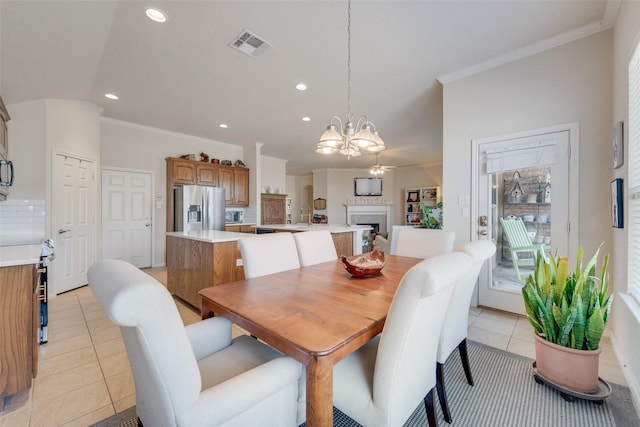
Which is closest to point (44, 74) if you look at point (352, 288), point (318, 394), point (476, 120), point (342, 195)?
point (352, 288)

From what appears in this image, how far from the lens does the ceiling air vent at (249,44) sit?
2.43m

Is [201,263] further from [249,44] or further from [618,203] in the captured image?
[618,203]

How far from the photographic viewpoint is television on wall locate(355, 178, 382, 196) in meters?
9.27

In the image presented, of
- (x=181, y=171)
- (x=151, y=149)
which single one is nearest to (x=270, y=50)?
(x=181, y=171)

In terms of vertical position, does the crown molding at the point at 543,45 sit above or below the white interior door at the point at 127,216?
above

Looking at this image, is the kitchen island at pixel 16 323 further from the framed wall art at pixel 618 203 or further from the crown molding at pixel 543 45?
the crown molding at pixel 543 45

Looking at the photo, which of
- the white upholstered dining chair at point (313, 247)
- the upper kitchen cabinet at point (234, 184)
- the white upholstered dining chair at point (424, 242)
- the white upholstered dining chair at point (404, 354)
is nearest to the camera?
the white upholstered dining chair at point (404, 354)

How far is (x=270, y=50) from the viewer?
2.64m

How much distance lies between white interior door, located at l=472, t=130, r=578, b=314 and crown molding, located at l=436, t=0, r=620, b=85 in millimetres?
Result: 795

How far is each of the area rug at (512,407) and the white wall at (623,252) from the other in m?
0.19

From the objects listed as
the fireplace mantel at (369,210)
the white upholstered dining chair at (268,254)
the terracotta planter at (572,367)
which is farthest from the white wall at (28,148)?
the fireplace mantel at (369,210)

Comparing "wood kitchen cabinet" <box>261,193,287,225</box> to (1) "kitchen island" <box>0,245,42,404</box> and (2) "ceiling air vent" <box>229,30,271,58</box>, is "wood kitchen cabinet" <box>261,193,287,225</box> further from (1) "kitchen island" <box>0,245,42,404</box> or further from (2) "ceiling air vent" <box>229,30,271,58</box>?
(1) "kitchen island" <box>0,245,42,404</box>

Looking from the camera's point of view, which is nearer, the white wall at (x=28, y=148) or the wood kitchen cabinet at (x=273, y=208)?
the white wall at (x=28, y=148)

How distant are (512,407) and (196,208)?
523 cm
